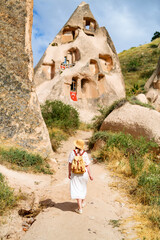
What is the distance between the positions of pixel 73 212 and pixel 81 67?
15.1 metres

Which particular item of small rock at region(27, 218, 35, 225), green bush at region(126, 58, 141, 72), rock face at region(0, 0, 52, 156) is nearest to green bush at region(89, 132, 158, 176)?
rock face at region(0, 0, 52, 156)

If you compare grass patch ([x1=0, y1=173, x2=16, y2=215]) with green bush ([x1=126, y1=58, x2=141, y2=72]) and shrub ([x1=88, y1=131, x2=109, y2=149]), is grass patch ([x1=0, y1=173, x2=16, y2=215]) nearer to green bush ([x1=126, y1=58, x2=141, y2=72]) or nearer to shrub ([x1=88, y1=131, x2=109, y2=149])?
shrub ([x1=88, y1=131, x2=109, y2=149])

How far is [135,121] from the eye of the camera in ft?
25.0

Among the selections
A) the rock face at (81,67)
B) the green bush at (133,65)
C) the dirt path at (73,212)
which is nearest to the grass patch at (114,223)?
the dirt path at (73,212)

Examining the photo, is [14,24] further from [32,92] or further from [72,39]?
[72,39]

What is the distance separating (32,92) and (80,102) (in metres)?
10.3

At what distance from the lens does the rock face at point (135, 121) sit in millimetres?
7102

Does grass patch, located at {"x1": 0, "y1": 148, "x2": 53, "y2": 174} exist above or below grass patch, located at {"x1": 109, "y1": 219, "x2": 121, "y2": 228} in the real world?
above

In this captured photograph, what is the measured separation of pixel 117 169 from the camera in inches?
227

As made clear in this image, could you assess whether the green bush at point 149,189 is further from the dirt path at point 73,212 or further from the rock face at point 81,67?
the rock face at point 81,67

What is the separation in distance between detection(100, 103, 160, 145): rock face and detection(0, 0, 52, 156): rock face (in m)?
2.88

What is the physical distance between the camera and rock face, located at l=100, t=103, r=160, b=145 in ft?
23.3

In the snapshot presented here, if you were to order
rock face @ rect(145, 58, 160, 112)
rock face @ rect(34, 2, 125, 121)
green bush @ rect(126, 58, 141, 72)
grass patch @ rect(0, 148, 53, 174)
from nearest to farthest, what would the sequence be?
grass patch @ rect(0, 148, 53, 174) < rock face @ rect(145, 58, 160, 112) < rock face @ rect(34, 2, 125, 121) < green bush @ rect(126, 58, 141, 72)

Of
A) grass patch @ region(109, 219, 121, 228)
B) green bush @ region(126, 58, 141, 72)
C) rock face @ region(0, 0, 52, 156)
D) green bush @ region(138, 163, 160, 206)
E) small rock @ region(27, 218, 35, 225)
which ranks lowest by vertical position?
small rock @ region(27, 218, 35, 225)
